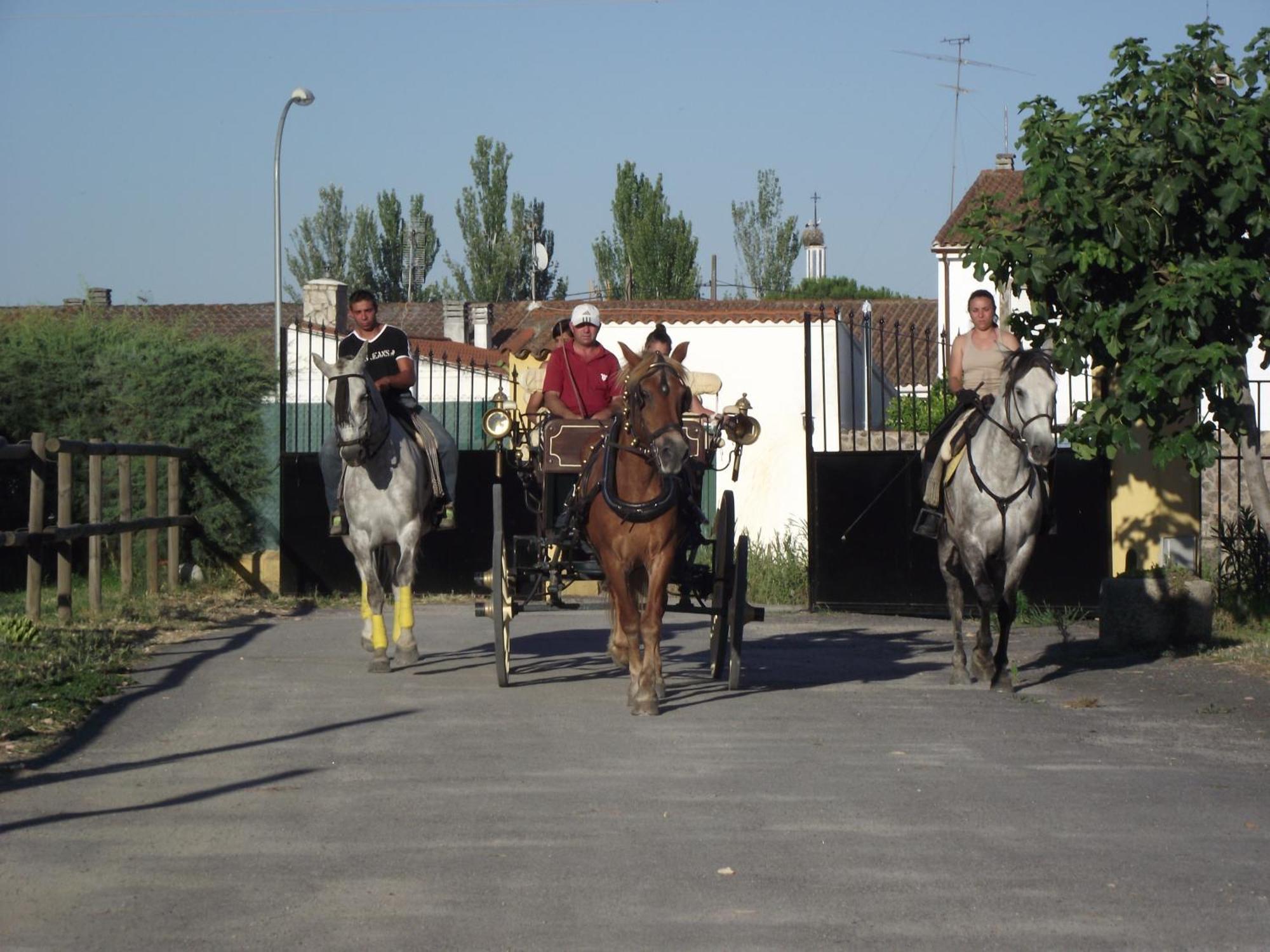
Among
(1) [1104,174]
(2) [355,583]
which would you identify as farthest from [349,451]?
(2) [355,583]

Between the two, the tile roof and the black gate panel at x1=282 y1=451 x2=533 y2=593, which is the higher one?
the tile roof

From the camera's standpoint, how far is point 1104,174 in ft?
42.4

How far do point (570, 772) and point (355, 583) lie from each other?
36.9 ft

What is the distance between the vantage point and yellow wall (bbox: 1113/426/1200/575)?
16078 millimetres

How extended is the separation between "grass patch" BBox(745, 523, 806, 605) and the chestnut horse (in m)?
7.97

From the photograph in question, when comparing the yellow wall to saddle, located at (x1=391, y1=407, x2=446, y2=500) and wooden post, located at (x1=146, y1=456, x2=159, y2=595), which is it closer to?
saddle, located at (x1=391, y1=407, x2=446, y2=500)

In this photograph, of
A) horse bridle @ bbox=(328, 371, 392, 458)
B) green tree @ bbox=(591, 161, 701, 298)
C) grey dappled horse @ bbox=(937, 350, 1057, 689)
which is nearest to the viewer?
grey dappled horse @ bbox=(937, 350, 1057, 689)

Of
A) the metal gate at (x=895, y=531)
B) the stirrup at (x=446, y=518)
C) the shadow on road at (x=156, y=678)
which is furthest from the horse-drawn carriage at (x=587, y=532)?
the metal gate at (x=895, y=531)

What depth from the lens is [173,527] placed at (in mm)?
17391

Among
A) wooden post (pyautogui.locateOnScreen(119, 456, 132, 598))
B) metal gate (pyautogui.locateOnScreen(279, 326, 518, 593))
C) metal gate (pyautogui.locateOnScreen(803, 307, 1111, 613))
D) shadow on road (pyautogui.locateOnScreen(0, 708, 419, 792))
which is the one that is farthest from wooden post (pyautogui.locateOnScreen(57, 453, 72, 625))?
metal gate (pyautogui.locateOnScreen(803, 307, 1111, 613))

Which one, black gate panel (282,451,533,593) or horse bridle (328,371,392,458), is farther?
black gate panel (282,451,533,593)

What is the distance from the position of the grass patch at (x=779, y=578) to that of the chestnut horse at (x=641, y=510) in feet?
26.2

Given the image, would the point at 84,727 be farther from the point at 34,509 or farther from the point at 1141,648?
the point at 1141,648

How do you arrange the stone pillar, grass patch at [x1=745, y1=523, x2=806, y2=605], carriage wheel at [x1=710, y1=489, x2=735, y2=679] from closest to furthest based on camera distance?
carriage wheel at [x1=710, y1=489, x2=735, y2=679] < grass patch at [x1=745, y1=523, x2=806, y2=605] < the stone pillar
